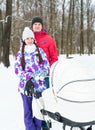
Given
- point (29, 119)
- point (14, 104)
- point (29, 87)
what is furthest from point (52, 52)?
point (14, 104)

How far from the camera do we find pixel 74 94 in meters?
3.63

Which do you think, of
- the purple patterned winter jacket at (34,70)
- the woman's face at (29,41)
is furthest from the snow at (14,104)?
the woman's face at (29,41)

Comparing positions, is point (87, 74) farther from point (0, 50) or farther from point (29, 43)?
point (0, 50)

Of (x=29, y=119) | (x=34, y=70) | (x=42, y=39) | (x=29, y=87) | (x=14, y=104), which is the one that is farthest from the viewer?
(x=14, y=104)

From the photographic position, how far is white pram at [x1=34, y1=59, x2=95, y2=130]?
362 cm

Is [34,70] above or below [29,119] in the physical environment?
above

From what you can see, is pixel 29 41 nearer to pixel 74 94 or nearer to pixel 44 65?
pixel 44 65

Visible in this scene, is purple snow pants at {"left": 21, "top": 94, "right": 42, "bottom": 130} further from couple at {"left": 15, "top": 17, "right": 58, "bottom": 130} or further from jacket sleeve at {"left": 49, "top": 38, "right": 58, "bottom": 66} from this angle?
jacket sleeve at {"left": 49, "top": 38, "right": 58, "bottom": 66}

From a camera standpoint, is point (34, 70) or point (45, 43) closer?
point (34, 70)

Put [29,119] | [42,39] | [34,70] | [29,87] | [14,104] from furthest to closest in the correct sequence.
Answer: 1. [14,104]
2. [42,39]
3. [29,119]
4. [34,70]
5. [29,87]

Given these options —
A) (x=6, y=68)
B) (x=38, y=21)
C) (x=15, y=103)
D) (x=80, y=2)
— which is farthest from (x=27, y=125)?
(x=80, y=2)

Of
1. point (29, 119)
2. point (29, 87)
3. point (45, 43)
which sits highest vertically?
point (45, 43)

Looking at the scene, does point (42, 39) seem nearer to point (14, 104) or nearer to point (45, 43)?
point (45, 43)

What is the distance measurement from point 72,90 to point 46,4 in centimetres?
2963
